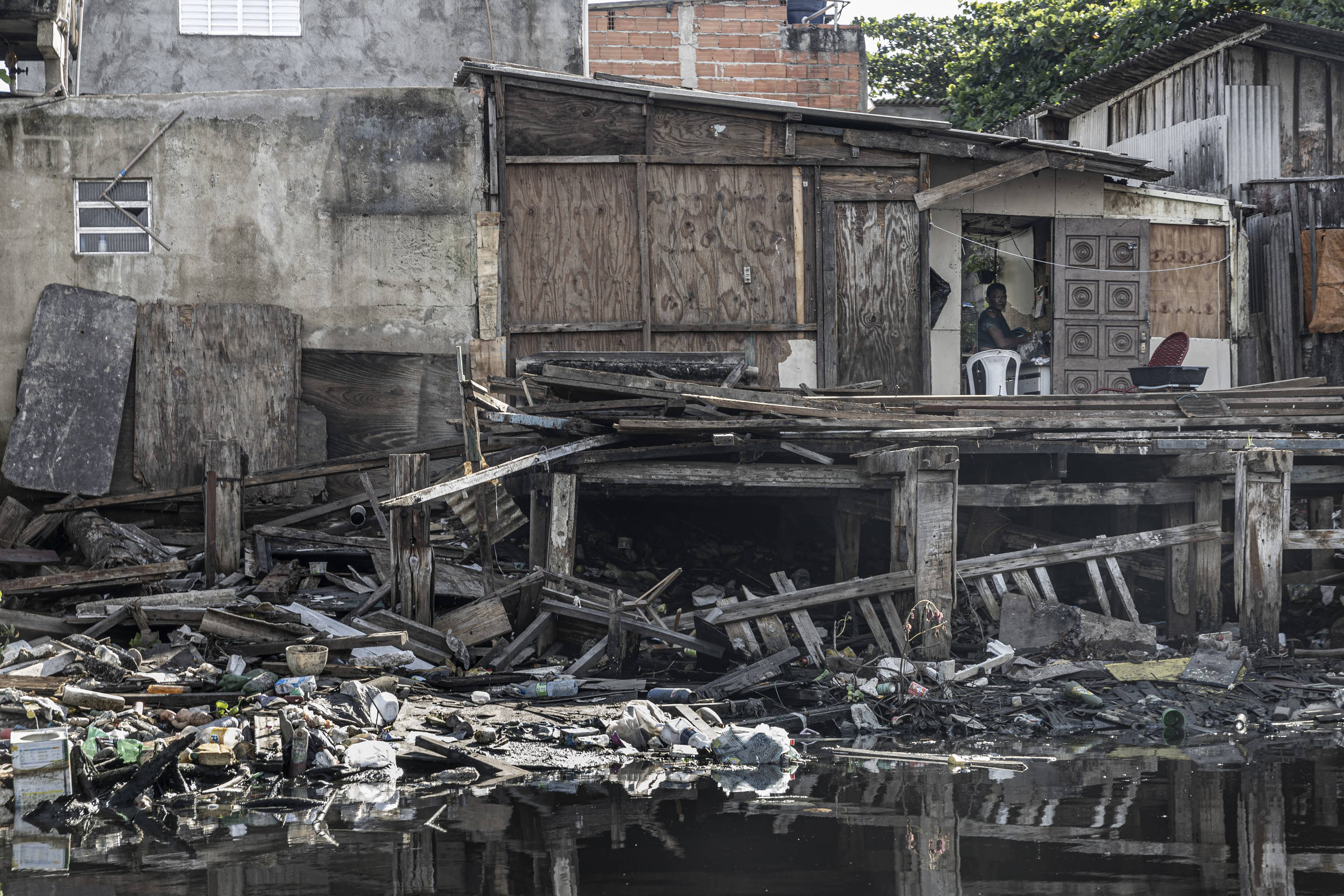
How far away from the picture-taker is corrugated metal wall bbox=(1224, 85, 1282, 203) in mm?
17812

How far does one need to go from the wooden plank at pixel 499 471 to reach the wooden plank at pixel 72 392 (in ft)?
14.6

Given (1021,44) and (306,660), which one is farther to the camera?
(1021,44)

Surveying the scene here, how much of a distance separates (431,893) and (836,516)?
24.4ft

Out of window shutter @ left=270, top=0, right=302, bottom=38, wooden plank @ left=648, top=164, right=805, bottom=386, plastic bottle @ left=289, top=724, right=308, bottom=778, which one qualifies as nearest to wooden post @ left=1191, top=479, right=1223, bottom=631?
wooden plank @ left=648, top=164, right=805, bottom=386

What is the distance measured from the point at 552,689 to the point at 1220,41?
45.0 ft

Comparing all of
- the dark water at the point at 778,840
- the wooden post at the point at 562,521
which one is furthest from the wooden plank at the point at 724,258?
the dark water at the point at 778,840

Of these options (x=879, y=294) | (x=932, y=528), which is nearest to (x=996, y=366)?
(x=879, y=294)

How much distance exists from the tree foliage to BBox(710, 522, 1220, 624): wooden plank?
1241 centimetres

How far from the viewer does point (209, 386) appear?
13328mm

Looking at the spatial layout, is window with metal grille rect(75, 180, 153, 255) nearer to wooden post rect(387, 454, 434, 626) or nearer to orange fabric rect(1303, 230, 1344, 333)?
wooden post rect(387, 454, 434, 626)

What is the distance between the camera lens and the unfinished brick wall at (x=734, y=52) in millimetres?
20203

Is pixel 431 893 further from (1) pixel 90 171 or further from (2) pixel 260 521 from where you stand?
(1) pixel 90 171

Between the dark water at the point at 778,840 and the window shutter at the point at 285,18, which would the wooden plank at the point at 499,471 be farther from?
the window shutter at the point at 285,18

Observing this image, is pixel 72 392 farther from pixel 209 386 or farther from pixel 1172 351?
pixel 1172 351
